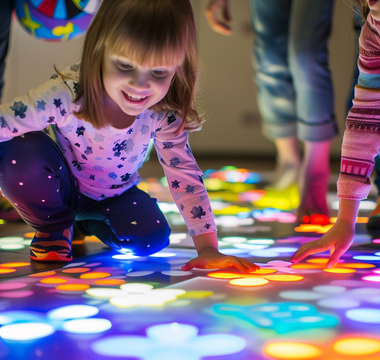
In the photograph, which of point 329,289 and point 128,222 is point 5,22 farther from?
point 329,289

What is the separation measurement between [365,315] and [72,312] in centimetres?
44

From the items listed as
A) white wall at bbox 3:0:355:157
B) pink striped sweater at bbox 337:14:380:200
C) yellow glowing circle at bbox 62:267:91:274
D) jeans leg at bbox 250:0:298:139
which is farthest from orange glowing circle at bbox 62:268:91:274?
white wall at bbox 3:0:355:157

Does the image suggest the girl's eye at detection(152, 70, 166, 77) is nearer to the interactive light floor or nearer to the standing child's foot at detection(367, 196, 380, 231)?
the interactive light floor

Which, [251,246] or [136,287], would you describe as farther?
[251,246]

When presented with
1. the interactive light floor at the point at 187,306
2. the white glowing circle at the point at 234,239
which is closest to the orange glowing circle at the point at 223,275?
the interactive light floor at the point at 187,306

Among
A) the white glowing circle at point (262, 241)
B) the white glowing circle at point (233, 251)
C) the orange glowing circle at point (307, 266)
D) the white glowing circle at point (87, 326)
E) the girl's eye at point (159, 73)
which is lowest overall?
the white glowing circle at point (87, 326)

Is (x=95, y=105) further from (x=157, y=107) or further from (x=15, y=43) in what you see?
(x=15, y=43)

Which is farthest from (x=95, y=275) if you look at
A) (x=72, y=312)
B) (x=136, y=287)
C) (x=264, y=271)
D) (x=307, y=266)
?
(x=307, y=266)

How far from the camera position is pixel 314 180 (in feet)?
5.92

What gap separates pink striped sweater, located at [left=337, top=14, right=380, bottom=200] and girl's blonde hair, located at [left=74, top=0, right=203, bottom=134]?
0.35 meters

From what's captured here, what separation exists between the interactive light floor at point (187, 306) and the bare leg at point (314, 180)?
380 mm

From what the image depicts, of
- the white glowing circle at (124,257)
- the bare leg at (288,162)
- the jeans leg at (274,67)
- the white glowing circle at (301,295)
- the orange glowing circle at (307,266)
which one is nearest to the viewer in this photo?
the white glowing circle at (301,295)

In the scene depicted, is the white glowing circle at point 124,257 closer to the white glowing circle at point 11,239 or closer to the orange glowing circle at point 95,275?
the orange glowing circle at point 95,275

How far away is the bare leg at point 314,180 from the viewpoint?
1.75 metres
